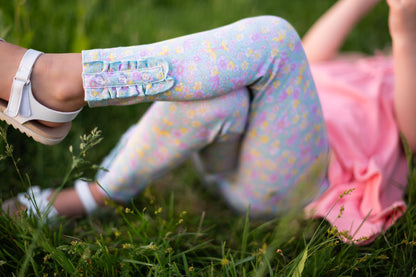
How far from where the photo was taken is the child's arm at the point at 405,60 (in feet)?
2.98

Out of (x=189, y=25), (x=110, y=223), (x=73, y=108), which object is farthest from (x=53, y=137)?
(x=189, y=25)

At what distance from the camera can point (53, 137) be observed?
80 cm

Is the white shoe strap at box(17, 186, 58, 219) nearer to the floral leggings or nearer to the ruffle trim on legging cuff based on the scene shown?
the floral leggings

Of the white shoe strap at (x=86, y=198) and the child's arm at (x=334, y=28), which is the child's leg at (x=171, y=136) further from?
the child's arm at (x=334, y=28)

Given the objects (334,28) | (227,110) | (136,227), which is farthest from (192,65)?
(334,28)

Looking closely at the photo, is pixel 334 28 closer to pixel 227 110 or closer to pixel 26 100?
pixel 227 110

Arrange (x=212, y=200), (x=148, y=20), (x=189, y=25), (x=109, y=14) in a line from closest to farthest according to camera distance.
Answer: (x=212, y=200) < (x=109, y=14) < (x=148, y=20) < (x=189, y=25)

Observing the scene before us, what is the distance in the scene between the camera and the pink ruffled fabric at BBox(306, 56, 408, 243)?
3.20ft

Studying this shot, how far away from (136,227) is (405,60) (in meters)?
0.82

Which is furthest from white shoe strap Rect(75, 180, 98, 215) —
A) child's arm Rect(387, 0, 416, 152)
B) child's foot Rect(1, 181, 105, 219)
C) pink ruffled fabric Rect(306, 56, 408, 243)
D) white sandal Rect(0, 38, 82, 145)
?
child's arm Rect(387, 0, 416, 152)

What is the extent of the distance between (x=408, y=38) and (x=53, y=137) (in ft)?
2.88

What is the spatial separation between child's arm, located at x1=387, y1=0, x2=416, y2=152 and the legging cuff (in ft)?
1.94

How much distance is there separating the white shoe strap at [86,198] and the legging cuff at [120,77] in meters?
0.37

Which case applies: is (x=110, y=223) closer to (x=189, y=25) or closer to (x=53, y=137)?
(x=53, y=137)
